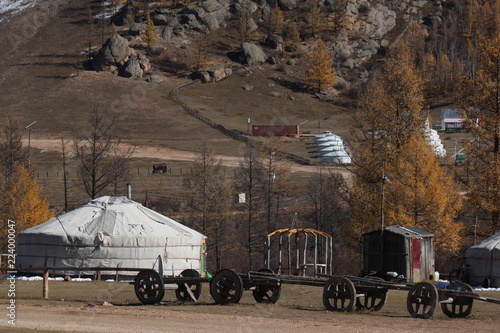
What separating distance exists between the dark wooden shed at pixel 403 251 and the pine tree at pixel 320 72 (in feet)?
329

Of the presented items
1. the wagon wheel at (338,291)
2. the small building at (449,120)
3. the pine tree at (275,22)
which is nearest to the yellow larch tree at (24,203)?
the wagon wheel at (338,291)

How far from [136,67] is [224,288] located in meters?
115

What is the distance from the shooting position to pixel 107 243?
107 ft

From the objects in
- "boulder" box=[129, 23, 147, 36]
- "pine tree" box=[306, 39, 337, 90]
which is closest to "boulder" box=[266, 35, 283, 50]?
"pine tree" box=[306, 39, 337, 90]

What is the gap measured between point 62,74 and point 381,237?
105 meters

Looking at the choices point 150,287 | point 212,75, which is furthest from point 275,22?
point 150,287

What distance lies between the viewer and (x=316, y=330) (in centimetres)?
1417

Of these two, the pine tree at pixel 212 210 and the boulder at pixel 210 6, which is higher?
the boulder at pixel 210 6

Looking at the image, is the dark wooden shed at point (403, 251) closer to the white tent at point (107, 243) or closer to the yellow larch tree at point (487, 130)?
the yellow larch tree at point (487, 130)

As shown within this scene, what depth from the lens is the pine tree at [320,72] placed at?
133875 mm

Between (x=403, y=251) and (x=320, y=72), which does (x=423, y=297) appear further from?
(x=320, y=72)

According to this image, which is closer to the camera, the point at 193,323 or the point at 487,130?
the point at 193,323

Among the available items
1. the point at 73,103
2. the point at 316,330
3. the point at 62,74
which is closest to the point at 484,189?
the point at 316,330

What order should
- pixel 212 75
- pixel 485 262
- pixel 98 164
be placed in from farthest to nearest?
pixel 212 75, pixel 98 164, pixel 485 262
